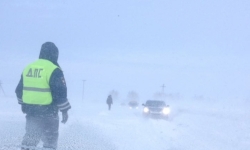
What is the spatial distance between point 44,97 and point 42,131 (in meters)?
0.47

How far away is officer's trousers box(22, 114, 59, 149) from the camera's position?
6766 millimetres

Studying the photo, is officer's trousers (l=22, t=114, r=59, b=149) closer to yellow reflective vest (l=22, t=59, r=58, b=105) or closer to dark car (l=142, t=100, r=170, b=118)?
yellow reflective vest (l=22, t=59, r=58, b=105)

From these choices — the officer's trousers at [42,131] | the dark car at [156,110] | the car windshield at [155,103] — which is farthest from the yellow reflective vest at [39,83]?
the car windshield at [155,103]

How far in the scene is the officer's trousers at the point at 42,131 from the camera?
6.77 metres

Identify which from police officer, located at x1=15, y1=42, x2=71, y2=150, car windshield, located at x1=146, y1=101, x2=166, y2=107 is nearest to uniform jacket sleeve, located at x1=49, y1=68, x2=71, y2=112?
police officer, located at x1=15, y1=42, x2=71, y2=150

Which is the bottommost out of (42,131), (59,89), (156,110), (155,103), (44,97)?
(156,110)

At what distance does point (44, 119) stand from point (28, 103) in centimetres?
30

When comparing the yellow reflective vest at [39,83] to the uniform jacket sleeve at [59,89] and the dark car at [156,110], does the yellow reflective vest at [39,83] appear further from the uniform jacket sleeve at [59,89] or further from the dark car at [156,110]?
the dark car at [156,110]

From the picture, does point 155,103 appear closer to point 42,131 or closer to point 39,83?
point 42,131

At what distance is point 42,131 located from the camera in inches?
268

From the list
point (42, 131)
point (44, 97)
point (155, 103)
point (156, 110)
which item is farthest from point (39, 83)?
point (155, 103)

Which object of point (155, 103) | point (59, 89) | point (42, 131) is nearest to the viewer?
point (59, 89)

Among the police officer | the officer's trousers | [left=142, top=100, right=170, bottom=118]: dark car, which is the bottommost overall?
[left=142, top=100, right=170, bottom=118]: dark car

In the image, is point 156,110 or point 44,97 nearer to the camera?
point 44,97
